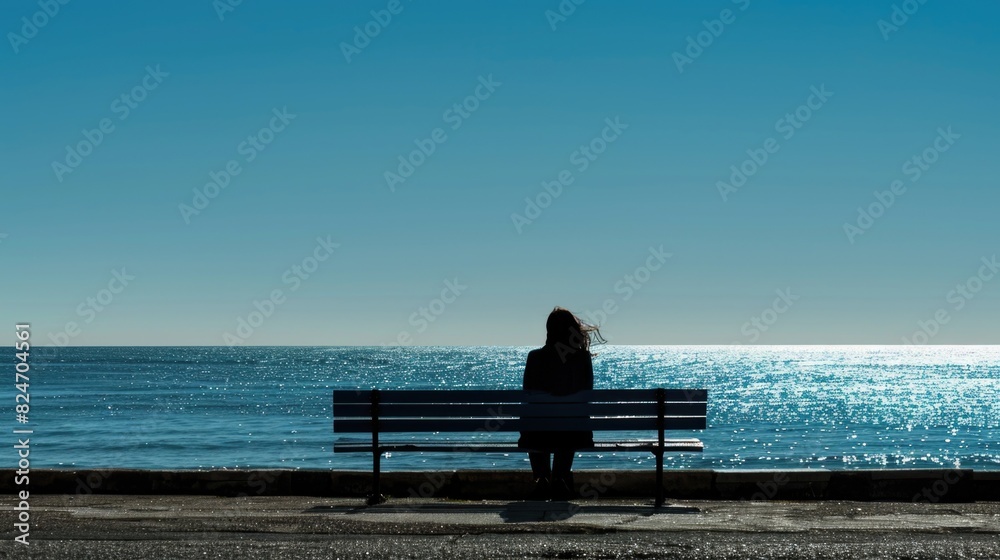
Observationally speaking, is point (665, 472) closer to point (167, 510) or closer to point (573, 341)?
point (573, 341)

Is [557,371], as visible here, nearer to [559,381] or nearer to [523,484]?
[559,381]

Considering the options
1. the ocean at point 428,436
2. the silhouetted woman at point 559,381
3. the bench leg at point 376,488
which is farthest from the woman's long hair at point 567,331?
the ocean at point 428,436

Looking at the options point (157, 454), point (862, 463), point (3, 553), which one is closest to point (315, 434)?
A: point (157, 454)

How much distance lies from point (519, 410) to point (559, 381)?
2.14ft

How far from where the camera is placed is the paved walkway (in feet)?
18.6

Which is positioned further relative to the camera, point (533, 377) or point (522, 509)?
point (533, 377)

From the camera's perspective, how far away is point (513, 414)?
26.5 feet

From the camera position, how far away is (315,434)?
40.1 m

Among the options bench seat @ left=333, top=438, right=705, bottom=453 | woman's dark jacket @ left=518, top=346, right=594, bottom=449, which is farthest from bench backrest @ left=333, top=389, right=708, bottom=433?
woman's dark jacket @ left=518, top=346, right=594, bottom=449

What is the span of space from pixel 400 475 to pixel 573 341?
188cm

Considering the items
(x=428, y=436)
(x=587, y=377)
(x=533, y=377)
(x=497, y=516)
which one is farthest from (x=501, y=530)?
(x=428, y=436)


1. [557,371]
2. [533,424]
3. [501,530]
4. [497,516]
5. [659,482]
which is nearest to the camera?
[501,530]

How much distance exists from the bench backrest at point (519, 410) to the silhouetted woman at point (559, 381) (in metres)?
0.26

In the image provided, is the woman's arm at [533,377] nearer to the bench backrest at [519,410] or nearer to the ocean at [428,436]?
the bench backrest at [519,410]
